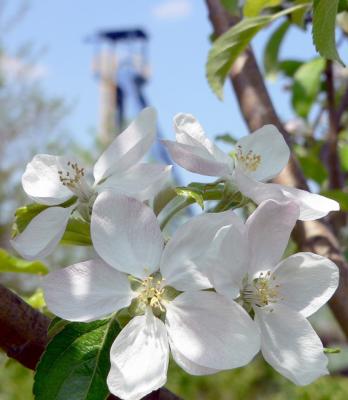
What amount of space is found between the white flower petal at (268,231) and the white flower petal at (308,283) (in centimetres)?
2

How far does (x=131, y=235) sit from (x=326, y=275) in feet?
0.58

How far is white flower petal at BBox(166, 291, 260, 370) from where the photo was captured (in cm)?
58

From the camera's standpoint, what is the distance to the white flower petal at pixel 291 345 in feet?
2.01

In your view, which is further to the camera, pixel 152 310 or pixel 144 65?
pixel 144 65

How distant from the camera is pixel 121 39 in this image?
16453 mm

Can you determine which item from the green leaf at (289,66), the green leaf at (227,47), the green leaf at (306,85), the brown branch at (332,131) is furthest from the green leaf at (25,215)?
the green leaf at (289,66)

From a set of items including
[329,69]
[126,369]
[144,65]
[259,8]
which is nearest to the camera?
[126,369]

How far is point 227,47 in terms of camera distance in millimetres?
1123

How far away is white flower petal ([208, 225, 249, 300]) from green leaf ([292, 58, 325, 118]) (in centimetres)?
138

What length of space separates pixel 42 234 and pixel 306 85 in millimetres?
1455

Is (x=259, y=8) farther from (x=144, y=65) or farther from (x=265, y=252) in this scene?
(x=144, y=65)

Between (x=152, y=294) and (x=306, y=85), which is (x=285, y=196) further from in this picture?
(x=306, y=85)

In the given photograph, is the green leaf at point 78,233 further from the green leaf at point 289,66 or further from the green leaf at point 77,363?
the green leaf at point 289,66

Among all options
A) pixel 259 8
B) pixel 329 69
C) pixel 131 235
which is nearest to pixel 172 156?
pixel 131 235
